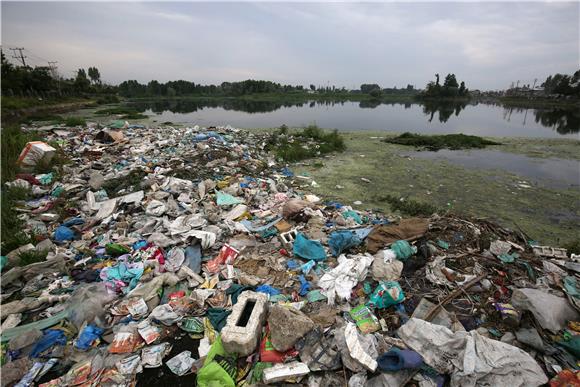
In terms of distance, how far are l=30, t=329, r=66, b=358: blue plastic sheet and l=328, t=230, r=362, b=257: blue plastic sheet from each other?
Result: 3.04 metres

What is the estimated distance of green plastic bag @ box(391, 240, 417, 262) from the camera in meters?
3.27

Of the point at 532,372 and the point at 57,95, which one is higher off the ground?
the point at 57,95

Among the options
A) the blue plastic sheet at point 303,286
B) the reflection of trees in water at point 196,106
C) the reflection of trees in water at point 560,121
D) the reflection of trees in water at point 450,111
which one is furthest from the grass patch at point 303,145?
the reflection of trees in water at point 196,106

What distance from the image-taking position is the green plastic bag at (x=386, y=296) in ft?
8.68

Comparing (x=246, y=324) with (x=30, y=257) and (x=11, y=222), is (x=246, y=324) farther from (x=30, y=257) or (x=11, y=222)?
(x=11, y=222)

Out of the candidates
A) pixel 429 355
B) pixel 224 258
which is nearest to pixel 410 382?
pixel 429 355

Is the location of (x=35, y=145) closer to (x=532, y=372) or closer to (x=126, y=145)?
(x=126, y=145)

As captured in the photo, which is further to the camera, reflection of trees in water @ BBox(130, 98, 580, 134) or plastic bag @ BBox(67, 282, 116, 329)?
reflection of trees in water @ BBox(130, 98, 580, 134)

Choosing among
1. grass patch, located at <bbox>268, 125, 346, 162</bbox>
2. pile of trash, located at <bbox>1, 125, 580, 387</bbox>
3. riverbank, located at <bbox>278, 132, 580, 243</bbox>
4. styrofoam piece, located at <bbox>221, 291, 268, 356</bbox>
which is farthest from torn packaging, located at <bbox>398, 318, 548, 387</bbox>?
grass patch, located at <bbox>268, 125, 346, 162</bbox>

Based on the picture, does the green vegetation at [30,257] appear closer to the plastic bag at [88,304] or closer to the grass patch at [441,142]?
the plastic bag at [88,304]

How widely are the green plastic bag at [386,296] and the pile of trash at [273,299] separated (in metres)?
0.01

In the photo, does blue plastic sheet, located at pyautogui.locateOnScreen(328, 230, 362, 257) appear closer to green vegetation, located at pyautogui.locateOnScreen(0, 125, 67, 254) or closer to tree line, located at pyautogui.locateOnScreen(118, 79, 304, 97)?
green vegetation, located at pyautogui.locateOnScreen(0, 125, 67, 254)

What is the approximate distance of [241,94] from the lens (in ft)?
193

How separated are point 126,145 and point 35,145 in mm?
2202
